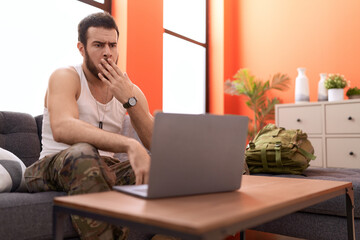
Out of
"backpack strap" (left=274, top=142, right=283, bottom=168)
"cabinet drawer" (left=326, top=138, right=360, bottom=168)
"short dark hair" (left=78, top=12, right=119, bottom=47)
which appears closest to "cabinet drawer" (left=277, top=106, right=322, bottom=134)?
"cabinet drawer" (left=326, top=138, right=360, bottom=168)

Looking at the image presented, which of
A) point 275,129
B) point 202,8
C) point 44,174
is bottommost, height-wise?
point 44,174

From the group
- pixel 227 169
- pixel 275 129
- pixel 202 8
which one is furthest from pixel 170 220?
pixel 202 8

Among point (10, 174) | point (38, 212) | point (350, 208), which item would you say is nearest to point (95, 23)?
point (10, 174)

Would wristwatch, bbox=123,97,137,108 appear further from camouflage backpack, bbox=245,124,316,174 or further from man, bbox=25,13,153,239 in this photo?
camouflage backpack, bbox=245,124,316,174

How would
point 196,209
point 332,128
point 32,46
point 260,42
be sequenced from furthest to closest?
point 260,42, point 332,128, point 32,46, point 196,209

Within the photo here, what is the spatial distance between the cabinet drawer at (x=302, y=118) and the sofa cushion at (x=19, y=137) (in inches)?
118

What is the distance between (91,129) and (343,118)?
10.4ft

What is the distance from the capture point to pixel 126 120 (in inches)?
87.3

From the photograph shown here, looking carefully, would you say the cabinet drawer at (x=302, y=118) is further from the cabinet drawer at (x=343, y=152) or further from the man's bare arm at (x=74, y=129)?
the man's bare arm at (x=74, y=129)

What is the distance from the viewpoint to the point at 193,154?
0.89 meters

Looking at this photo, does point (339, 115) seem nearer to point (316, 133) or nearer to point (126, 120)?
point (316, 133)

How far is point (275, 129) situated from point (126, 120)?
1.05 m

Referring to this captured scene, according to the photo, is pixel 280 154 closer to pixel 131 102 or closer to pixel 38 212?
pixel 131 102

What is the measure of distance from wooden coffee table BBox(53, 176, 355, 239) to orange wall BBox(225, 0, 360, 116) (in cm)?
373
